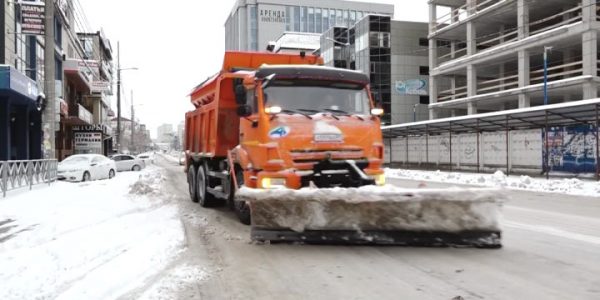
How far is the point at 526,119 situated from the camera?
26.3 metres

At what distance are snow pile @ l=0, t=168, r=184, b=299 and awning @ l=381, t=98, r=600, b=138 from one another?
16017mm

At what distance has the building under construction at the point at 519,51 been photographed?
122ft

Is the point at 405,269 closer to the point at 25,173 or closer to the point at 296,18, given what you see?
the point at 25,173

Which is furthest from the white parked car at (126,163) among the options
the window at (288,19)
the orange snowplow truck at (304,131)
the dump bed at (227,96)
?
the window at (288,19)

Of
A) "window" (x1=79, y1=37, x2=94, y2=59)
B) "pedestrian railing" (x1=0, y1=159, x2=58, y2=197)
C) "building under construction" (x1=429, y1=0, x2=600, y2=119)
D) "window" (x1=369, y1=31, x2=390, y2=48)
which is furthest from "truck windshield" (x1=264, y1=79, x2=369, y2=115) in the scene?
"window" (x1=79, y1=37, x2=94, y2=59)

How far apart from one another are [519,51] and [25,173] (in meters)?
36.2

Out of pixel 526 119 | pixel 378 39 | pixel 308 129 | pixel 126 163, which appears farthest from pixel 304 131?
pixel 378 39

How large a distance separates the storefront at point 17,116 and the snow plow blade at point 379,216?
1658 cm

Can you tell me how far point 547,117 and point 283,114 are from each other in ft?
62.1

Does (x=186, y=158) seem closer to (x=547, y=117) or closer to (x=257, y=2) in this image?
(x=547, y=117)

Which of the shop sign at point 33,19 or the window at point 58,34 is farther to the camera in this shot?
the window at point 58,34

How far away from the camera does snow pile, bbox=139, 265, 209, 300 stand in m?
5.58

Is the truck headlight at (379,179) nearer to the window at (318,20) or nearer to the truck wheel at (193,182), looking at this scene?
the truck wheel at (193,182)

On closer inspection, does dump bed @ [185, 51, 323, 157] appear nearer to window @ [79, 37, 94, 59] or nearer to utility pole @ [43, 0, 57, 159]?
utility pole @ [43, 0, 57, 159]
